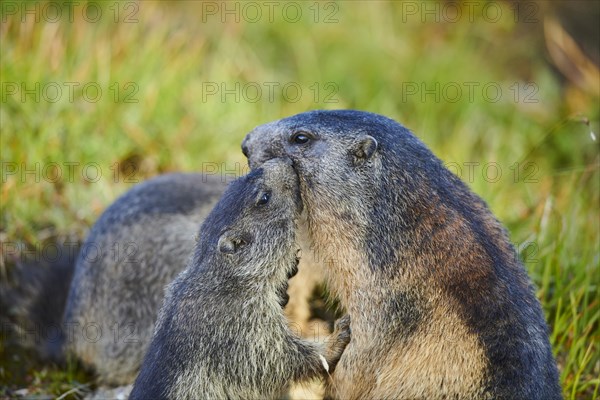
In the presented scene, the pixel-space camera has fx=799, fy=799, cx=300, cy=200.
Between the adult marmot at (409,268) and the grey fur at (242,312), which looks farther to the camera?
the grey fur at (242,312)

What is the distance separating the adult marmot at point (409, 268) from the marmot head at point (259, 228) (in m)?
0.17

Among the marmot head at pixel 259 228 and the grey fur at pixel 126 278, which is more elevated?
the marmot head at pixel 259 228

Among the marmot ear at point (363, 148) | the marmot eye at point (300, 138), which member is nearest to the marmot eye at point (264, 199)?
the marmot eye at point (300, 138)

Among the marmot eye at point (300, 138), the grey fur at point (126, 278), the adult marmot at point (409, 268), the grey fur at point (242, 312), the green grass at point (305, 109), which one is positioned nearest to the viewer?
the adult marmot at point (409, 268)

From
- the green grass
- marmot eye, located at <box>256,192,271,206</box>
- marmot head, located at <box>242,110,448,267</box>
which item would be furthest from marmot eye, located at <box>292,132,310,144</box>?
the green grass

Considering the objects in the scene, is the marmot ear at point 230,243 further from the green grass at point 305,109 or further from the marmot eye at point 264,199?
the green grass at point 305,109

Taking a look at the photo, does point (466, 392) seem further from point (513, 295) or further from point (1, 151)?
point (1, 151)

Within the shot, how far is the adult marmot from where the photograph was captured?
4539 millimetres

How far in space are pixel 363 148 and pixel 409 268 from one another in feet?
2.71

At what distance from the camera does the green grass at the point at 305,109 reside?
6.75m

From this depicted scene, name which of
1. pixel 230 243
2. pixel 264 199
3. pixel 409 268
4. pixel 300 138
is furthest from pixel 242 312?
pixel 300 138

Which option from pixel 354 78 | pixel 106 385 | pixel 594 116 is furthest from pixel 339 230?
pixel 594 116

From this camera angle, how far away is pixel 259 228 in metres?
5.05

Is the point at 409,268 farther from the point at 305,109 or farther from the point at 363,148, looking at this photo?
the point at 305,109
